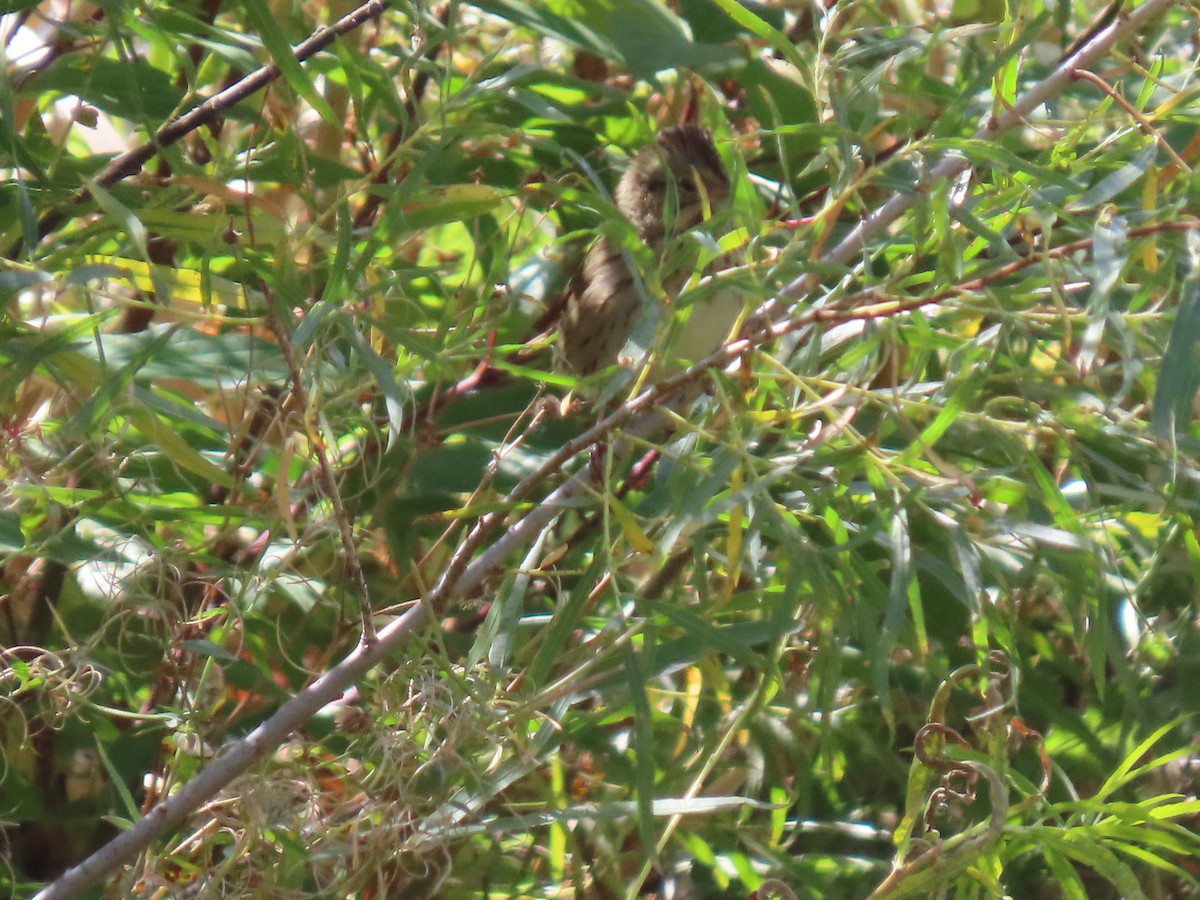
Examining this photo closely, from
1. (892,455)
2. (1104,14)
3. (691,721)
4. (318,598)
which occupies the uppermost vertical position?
(1104,14)

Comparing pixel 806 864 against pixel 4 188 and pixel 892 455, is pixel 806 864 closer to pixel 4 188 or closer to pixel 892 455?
pixel 892 455

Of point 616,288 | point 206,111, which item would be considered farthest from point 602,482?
point 616,288

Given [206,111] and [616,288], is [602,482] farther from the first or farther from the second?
[616,288]

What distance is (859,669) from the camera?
1.21 m

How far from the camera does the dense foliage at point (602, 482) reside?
868mm

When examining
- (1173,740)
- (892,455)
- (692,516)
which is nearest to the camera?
(692,516)

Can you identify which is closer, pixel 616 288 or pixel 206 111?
pixel 206 111

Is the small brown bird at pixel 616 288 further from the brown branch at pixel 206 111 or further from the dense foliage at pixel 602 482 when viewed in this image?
the brown branch at pixel 206 111

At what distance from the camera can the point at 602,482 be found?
97 cm

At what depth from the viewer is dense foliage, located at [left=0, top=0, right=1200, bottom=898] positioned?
2.85 feet

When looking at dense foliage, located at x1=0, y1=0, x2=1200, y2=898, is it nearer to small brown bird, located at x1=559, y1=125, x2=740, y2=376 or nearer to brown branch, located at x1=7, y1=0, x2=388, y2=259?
brown branch, located at x1=7, y1=0, x2=388, y2=259

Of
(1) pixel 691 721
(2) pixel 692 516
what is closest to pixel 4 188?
(2) pixel 692 516

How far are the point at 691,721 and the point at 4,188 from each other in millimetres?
708

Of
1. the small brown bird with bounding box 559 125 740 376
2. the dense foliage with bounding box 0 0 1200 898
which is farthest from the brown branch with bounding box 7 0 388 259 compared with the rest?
the small brown bird with bounding box 559 125 740 376
